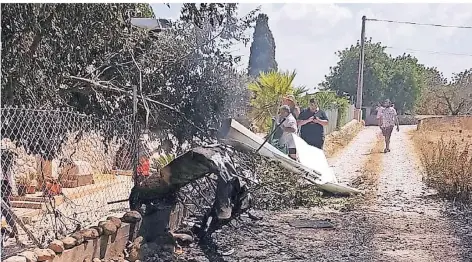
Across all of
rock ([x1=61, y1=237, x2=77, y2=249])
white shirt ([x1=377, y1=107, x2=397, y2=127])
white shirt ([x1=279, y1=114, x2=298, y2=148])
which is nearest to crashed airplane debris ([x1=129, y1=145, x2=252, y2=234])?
rock ([x1=61, y1=237, x2=77, y2=249])

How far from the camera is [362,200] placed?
20.9 feet

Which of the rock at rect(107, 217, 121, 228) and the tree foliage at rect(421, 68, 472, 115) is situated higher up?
the tree foliage at rect(421, 68, 472, 115)

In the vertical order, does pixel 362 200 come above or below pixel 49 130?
below

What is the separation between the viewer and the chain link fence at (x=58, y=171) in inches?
130

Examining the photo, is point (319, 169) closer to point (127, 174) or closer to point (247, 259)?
point (127, 174)

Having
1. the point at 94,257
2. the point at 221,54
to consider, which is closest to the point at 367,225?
the point at 221,54

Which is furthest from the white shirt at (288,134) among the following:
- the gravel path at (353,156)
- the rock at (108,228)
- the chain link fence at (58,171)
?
the rock at (108,228)

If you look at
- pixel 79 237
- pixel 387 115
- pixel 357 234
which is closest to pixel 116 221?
pixel 79 237

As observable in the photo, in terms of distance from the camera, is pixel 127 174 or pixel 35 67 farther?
pixel 127 174

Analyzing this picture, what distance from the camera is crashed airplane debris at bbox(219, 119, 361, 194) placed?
19.2 feet

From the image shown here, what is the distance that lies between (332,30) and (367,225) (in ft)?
6.29

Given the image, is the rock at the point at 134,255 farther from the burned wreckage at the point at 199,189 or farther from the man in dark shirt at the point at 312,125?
the man in dark shirt at the point at 312,125

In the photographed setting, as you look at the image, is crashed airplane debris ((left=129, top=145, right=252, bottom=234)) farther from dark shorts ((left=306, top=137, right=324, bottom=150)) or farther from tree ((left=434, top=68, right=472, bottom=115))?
tree ((left=434, top=68, right=472, bottom=115))

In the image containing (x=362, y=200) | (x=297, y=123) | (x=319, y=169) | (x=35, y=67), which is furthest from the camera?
(x=297, y=123)
